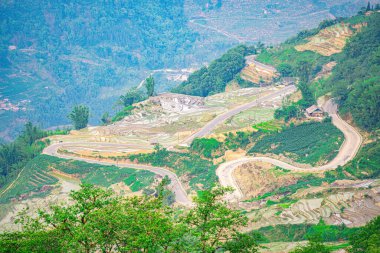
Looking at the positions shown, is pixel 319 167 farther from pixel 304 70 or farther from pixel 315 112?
pixel 304 70

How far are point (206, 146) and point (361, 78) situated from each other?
24305mm

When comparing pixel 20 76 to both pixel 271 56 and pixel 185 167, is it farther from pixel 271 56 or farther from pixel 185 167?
pixel 185 167

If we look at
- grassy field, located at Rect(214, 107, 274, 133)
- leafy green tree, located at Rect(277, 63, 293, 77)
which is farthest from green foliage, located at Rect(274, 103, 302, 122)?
leafy green tree, located at Rect(277, 63, 293, 77)

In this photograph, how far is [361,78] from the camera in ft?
247

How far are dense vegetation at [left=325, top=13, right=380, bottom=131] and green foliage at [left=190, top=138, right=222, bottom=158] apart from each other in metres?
17.3

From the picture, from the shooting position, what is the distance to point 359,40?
85.9 metres

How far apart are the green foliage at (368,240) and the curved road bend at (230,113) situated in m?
40.3

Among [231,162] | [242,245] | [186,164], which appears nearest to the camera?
[242,245]

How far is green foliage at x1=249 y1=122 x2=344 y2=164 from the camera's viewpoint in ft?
202

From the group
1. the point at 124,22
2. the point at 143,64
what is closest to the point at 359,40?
the point at 143,64

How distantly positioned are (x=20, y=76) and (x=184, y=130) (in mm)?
101083

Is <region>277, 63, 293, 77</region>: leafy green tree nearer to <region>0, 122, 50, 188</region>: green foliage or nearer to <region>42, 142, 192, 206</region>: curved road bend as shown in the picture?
<region>42, 142, 192, 206</region>: curved road bend

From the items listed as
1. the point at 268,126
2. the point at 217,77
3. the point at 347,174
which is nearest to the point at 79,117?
the point at 217,77

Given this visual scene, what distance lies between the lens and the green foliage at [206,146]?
6775cm
